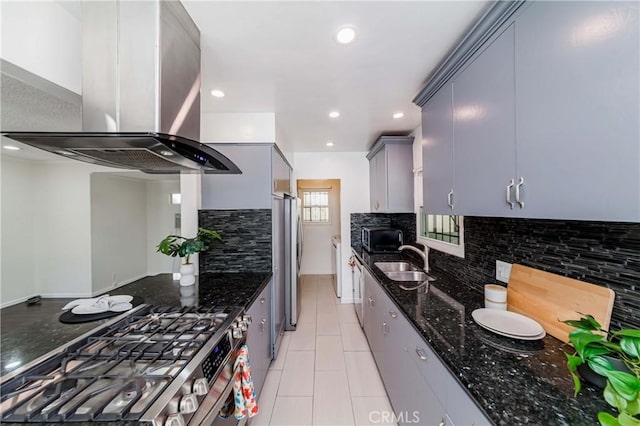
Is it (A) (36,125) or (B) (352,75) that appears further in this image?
(B) (352,75)

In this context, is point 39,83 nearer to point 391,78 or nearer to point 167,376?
point 167,376

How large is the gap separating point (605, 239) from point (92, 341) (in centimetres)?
229

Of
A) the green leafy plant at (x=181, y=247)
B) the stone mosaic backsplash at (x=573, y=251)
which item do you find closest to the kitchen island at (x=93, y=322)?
the green leafy plant at (x=181, y=247)

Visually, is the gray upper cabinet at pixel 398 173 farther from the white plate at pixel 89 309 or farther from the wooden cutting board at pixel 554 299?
the white plate at pixel 89 309

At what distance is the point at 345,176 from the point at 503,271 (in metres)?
2.71

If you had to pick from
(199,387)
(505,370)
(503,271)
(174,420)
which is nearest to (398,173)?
(503,271)

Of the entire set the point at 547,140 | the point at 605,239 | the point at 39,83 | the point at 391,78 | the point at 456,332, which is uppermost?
the point at 391,78

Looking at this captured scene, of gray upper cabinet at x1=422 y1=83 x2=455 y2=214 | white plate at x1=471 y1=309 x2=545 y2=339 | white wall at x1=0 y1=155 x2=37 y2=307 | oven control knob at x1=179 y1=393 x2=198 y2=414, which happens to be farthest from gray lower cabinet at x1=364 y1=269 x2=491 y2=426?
white wall at x1=0 y1=155 x2=37 y2=307

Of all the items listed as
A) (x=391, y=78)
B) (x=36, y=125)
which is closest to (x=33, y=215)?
(x=36, y=125)

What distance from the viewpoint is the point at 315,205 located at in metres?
5.70

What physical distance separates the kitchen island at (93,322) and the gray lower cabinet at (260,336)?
126 mm

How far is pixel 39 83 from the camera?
3.26ft

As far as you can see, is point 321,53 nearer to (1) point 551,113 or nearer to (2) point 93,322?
(1) point 551,113

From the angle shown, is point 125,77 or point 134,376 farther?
point 125,77
